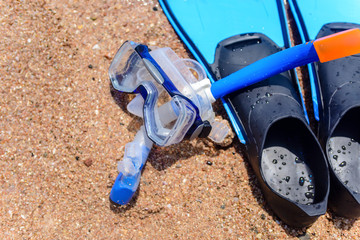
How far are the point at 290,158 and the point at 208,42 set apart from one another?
737 millimetres

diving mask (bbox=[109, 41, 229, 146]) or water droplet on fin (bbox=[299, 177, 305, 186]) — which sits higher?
diving mask (bbox=[109, 41, 229, 146])

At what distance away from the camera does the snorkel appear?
1.37m

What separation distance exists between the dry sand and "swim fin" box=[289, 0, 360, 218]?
0.20 m

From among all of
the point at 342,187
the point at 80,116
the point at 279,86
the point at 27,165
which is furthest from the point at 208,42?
the point at 27,165

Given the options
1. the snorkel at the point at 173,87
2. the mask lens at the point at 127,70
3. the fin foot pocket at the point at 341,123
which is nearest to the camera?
the snorkel at the point at 173,87

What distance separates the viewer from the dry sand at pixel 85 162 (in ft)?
4.93

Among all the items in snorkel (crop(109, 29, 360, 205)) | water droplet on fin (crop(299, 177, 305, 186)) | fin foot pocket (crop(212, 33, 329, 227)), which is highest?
snorkel (crop(109, 29, 360, 205))

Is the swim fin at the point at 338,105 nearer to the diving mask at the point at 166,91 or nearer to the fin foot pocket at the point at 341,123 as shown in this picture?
the fin foot pocket at the point at 341,123

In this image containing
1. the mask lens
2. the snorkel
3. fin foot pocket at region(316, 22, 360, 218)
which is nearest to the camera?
the snorkel

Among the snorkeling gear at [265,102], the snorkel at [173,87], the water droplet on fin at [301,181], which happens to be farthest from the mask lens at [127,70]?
the water droplet on fin at [301,181]

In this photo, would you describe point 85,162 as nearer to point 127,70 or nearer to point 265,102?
point 127,70

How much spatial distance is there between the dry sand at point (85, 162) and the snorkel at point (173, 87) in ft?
0.32

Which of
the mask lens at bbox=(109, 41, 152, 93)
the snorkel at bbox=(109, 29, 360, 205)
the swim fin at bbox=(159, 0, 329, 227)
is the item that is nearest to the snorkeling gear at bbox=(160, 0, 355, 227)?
the swim fin at bbox=(159, 0, 329, 227)

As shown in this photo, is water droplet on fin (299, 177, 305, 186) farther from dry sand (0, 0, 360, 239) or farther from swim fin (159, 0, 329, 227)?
dry sand (0, 0, 360, 239)
